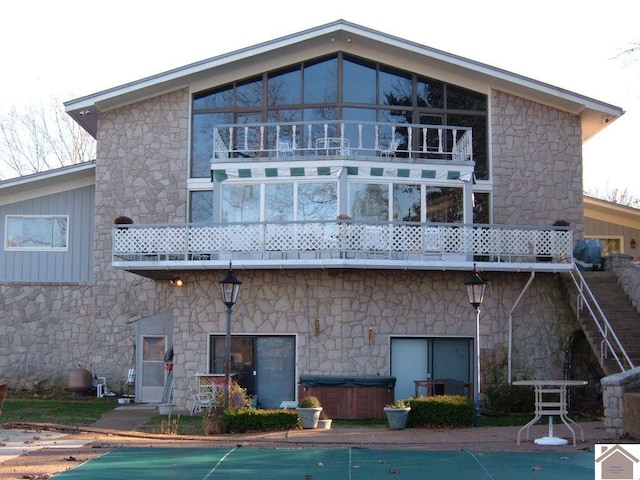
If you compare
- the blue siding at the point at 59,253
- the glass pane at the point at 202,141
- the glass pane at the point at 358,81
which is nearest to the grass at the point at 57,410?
the blue siding at the point at 59,253

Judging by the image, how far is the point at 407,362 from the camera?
22172 millimetres

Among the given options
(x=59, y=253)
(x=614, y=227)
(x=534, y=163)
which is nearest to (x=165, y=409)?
(x=59, y=253)

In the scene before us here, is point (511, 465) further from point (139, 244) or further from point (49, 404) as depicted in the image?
point (49, 404)

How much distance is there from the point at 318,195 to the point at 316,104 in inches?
117

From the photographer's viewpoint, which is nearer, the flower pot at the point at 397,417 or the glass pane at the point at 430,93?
the flower pot at the point at 397,417

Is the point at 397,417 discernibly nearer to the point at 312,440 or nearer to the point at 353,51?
the point at 312,440

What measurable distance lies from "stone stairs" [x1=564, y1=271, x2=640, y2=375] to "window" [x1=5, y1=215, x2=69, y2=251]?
13.8 meters

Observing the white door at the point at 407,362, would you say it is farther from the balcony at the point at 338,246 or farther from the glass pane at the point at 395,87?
the glass pane at the point at 395,87

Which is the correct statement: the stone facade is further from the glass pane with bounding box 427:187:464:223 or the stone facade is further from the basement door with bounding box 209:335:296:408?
the glass pane with bounding box 427:187:464:223

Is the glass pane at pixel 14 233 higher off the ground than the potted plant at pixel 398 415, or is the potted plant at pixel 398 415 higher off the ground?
the glass pane at pixel 14 233

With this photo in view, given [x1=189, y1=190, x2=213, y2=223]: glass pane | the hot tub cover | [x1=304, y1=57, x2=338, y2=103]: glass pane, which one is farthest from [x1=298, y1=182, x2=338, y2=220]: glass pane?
the hot tub cover

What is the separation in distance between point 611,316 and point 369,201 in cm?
636

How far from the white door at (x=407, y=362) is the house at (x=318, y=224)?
4 centimetres

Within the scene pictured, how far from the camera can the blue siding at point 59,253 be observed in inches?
1010
